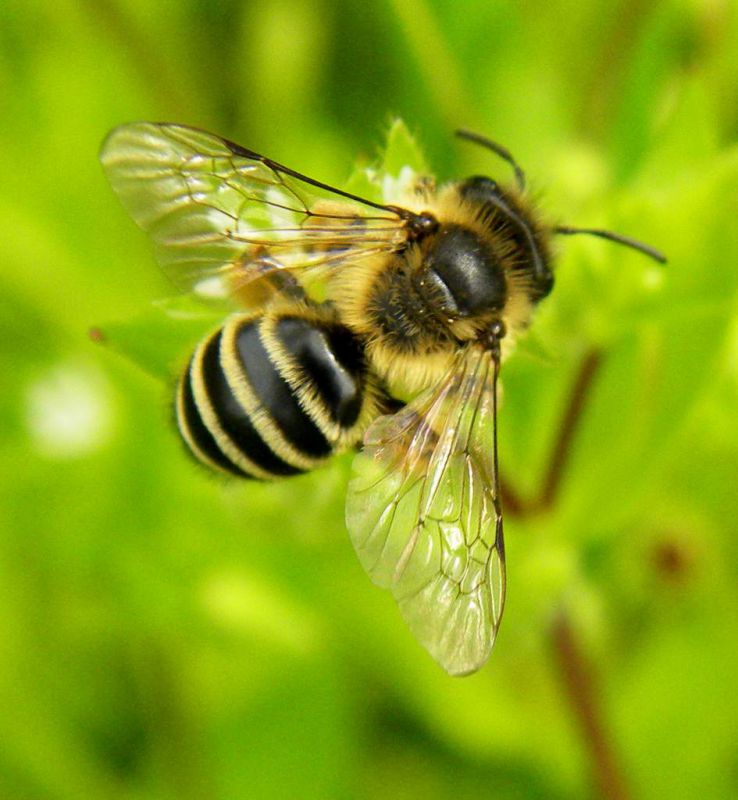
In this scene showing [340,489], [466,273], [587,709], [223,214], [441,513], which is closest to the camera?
[441,513]

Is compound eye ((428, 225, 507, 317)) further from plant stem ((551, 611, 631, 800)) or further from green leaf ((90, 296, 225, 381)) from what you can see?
plant stem ((551, 611, 631, 800))

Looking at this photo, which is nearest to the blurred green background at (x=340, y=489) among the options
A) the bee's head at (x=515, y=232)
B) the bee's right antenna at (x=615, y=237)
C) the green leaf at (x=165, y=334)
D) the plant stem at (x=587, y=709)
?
the plant stem at (x=587, y=709)

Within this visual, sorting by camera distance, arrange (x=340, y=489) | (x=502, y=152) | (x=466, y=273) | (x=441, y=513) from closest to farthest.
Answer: (x=441, y=513)
(x=466, y=273)
(x=502, y=152)
(x=340, y=489)

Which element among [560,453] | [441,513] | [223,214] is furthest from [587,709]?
[223,214]

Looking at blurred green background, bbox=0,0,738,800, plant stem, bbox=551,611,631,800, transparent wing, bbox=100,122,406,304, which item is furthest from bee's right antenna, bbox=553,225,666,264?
plant stem, bbox=551,611,631,800

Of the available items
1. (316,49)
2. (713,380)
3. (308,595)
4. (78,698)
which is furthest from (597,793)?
(316,49)

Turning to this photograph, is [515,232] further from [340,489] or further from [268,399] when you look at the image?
[340,489]
